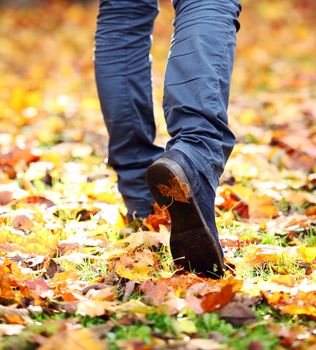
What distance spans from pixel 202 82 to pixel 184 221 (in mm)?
373

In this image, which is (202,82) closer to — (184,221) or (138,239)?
(184,221)

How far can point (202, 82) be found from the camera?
1906 millimetres

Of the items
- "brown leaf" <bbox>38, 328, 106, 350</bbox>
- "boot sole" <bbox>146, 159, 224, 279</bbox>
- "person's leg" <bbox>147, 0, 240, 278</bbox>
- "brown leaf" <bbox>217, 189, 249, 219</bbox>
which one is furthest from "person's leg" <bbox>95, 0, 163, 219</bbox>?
"brown leaf" <bbox>38, 328, 106, 350</bbox>

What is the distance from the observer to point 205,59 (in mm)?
1920

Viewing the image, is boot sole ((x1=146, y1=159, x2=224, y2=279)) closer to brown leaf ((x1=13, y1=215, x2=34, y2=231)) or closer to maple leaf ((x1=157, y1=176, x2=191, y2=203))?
maple leaf ((x1=157, y1=176, x2=191, y2=203))

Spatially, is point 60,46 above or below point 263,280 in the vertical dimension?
above

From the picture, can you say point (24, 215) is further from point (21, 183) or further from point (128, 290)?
point (128, 290)

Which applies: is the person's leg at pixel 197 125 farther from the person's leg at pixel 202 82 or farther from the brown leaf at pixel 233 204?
the brown leaf at pixel 233 204

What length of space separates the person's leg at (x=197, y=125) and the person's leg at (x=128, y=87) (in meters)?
0.45

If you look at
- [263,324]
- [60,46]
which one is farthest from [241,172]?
[60,46]

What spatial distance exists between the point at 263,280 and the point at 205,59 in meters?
0.63

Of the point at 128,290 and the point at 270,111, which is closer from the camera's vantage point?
the point at 128,290

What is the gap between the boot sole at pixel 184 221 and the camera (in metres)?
1.78

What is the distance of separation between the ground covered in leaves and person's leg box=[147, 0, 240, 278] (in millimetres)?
108
